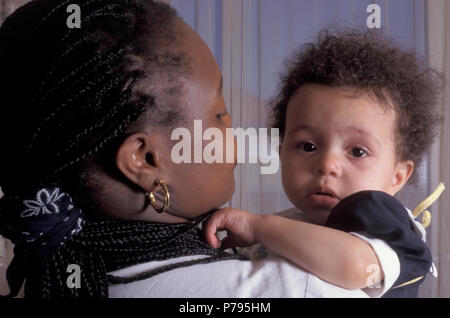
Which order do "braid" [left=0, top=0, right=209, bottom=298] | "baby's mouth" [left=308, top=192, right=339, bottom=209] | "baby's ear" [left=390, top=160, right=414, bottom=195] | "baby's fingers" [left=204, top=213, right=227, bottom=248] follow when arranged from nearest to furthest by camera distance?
"braid" [left=0, top=0, right=209, bottom=298]
"baby's fingers" [left=204, top=213, right=227, bottom=248]
"baby's mouth" [left=308, top=192, right=339, bottom=209]
"baby's ear" [left=390, top=160, right=414, bottom=195]

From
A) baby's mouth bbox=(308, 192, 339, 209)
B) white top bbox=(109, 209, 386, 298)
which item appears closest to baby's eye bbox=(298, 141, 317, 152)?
baby's mouth bbox=(308, 192, 339, 209)

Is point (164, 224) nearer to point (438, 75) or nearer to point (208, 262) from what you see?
point (208, 262)

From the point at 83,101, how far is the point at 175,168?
0.16 m

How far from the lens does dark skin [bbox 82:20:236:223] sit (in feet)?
1.77

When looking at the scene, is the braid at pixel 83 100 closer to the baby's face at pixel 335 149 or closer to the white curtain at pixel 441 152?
the baby's face at pixel 335 149

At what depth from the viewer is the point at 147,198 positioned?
57 cm

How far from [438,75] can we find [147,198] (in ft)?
2.98

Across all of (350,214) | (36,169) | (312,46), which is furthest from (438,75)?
(36,169)

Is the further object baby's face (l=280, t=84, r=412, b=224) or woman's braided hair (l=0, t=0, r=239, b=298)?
baby's face (l=280, t=84, r=412, b=224)

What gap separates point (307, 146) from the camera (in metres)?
0.85

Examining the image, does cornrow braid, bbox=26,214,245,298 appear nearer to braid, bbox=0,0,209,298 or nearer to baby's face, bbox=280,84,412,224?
braid, bbox=0,0,209,298

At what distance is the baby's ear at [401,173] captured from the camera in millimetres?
914

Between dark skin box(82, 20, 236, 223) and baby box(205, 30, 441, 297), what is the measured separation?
89mm

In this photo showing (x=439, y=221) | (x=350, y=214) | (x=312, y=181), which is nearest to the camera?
(x=350, y=214)
